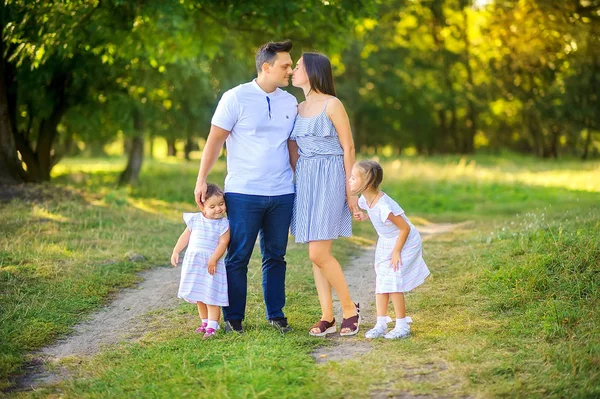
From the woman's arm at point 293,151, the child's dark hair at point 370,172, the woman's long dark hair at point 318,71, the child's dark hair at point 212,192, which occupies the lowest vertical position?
the child's dark hair at point 212,192

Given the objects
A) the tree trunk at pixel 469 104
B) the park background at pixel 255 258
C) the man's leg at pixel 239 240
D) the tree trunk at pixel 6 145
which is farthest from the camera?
the tree trunk at pixel 469 104

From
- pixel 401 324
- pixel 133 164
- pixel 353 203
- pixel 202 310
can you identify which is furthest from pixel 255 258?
pixel 133 164

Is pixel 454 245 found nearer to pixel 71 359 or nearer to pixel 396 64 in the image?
pixel 71 359

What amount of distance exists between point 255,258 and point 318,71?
4272mm

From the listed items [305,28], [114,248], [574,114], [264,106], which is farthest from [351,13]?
[574,114]

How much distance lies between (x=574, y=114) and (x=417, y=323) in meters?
26.8

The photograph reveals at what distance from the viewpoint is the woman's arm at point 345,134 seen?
5.74m

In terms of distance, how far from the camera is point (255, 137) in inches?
227

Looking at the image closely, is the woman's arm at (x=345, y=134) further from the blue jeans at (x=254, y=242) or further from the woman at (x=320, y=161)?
the blue jeans at (x=254, y=242)

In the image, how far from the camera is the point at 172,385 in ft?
15.6

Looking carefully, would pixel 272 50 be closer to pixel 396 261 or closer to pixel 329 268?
pixel 329 268

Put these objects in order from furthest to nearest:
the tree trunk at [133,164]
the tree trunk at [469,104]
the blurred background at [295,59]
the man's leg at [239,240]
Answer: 1. the tree trunk at [469,104]
2. the tree trunk at [133,164]
3. the blurred background at [295,59]
4. the man's leg at [239,240]

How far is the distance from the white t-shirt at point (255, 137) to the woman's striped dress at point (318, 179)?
0.14 metres

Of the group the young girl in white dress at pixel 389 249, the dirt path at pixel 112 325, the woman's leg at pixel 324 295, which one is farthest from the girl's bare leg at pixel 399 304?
the dirt path at pixel 112 325
